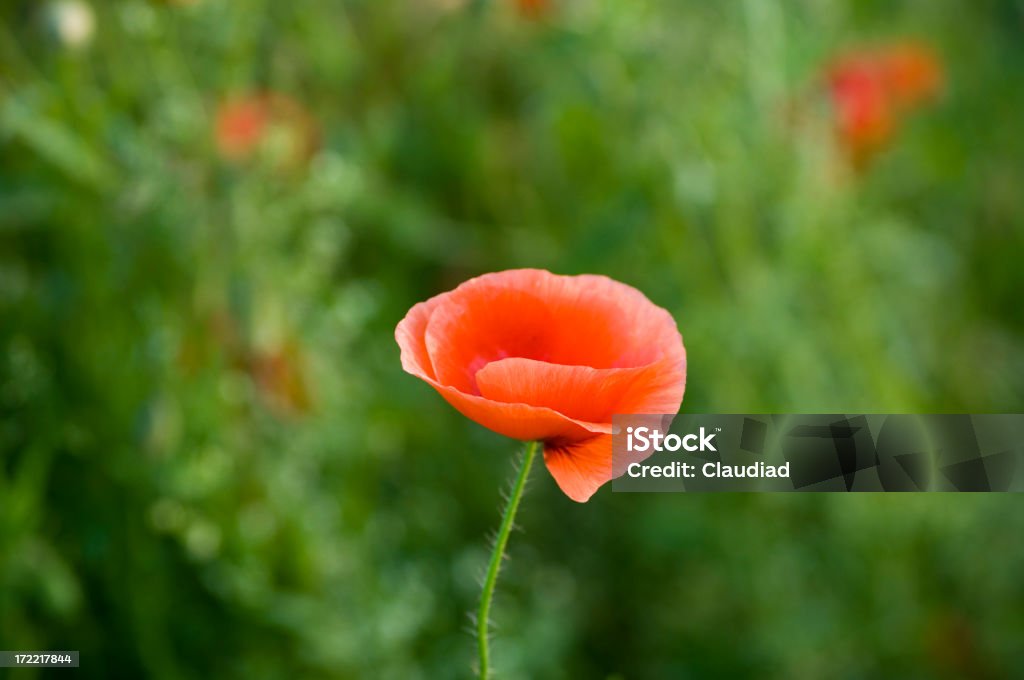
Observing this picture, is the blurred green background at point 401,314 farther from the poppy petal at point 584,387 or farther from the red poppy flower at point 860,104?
the poppy petal at point 584,387

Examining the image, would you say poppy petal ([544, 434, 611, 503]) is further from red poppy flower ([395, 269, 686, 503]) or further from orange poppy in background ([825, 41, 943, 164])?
orange poppy in background ([825, 41, 943, 164])

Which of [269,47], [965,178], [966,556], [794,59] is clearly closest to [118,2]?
[269,47]

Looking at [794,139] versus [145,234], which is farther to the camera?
[794,139]

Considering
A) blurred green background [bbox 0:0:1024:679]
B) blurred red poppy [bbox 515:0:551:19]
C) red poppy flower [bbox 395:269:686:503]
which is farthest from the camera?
blurred red poppy [bbox 515:0:551:19]

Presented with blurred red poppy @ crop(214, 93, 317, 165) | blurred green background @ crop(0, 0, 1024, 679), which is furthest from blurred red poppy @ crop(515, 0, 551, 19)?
blurred red poppy @ crop(214, 93, 317, 165)

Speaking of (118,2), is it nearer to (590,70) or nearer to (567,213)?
(590,70)
